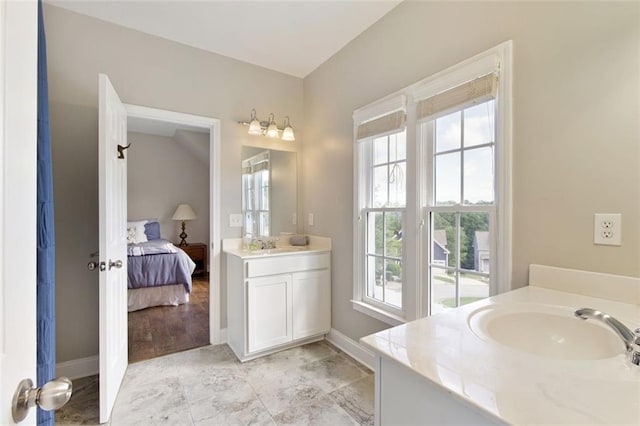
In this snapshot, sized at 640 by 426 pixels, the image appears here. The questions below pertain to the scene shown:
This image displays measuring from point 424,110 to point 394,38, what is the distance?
0.68m

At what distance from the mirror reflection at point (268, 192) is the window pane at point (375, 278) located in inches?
42.5

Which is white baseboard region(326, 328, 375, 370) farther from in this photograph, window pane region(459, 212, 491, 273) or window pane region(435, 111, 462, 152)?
window pane region(435, 111, 462, 152)

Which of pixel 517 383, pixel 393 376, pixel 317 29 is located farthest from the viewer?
pixel 317 29

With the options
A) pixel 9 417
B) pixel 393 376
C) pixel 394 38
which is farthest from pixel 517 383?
pixel 394 38

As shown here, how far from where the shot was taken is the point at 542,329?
40.3 inches

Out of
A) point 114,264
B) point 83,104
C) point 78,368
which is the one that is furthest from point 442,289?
point 83,104

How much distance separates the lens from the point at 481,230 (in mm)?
1595

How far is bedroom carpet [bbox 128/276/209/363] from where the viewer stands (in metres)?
2.54

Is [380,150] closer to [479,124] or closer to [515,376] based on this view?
[479,124]

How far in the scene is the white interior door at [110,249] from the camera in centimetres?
168

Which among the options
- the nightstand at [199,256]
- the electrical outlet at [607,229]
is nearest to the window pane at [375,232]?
the electrical outlet at [607,229]

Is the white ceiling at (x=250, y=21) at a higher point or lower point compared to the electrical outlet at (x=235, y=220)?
higher

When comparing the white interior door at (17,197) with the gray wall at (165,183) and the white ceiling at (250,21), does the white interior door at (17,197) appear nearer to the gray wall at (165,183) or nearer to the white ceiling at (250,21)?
the white ceiling at (250,21)

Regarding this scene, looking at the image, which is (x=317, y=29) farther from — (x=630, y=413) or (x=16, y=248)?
(x=630, y=413)
